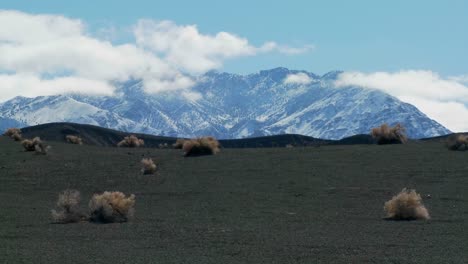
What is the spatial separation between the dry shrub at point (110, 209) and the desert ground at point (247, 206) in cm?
60

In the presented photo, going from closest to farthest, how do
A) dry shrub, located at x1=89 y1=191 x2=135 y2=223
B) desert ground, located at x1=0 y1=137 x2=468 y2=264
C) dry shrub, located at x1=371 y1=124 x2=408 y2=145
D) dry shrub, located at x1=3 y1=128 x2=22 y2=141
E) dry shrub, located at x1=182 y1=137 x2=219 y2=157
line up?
1. desert ground, located at x1=0 y1=137 x2=468 y2=264
2. dry shrub, located at x1=89 y1=191 x2=135 y2=223
3. dry shrub, located at x1=182 y1=137 x2=219 y2=157
4. dry shrub, located at x1=371 y1=124 x2=408 y2=145
5. dry shrub, located at x1=3 y1=128 x2=22 y2=141

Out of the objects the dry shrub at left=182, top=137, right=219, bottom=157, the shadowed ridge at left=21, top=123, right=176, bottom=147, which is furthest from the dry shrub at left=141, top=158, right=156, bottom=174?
the shadowed ridge at left=21, top=123, right=176, bottom=147

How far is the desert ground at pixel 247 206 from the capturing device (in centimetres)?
1958

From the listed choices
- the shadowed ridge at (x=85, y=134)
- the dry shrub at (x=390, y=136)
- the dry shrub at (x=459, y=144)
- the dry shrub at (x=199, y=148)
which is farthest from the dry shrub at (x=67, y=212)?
the shadowed ridge at (x=85, y=134)

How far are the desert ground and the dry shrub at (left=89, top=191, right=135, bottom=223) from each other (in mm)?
596

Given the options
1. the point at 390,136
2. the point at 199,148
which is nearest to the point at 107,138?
the point at 199,148

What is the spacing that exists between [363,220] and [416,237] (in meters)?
3.72

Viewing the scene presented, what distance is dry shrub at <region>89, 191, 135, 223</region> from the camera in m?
26.1

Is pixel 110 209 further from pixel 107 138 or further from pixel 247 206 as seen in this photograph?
pixel 107 138

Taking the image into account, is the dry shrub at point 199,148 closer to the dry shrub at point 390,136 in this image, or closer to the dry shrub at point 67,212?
the dry shrub at point 390,136

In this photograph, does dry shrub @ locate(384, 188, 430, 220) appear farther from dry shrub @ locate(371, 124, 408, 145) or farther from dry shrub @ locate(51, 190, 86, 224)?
dry shrub @ locate(371, 124, 408, 145)

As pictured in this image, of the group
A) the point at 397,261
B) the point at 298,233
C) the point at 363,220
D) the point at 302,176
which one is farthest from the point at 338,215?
the point at 302,176

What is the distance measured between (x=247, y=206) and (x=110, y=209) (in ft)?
17.8

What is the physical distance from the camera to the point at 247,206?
96.5ft
